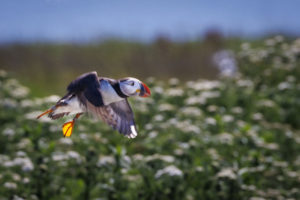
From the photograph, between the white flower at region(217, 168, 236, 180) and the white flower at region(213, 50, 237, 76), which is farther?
the white flower at region(213, 50, 237, 76)

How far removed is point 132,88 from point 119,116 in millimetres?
140

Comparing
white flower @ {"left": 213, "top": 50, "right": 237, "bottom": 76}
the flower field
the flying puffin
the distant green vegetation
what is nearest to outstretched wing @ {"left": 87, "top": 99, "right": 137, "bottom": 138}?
the flying puffin

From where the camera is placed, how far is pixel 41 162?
4969mm

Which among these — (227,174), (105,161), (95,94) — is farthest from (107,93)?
(227,174)

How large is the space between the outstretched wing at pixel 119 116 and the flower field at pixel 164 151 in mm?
2059

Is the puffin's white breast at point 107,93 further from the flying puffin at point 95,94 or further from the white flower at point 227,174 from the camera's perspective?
the white flower at point 227,174

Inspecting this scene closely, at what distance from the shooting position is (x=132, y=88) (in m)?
0.89

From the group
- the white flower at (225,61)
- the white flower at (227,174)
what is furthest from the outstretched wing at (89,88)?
the white flower at (225,61)

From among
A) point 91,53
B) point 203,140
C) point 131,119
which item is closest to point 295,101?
point 203,140

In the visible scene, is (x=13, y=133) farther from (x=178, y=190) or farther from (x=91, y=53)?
(x=91, y=53)

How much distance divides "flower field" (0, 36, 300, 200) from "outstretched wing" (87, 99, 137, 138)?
2.06 m

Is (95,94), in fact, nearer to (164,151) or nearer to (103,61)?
(164,151)

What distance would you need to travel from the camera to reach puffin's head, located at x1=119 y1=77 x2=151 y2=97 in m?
0.89

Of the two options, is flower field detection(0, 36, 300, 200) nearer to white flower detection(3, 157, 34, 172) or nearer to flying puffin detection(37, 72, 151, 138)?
white flower detection(3, 157, 34, 172)
